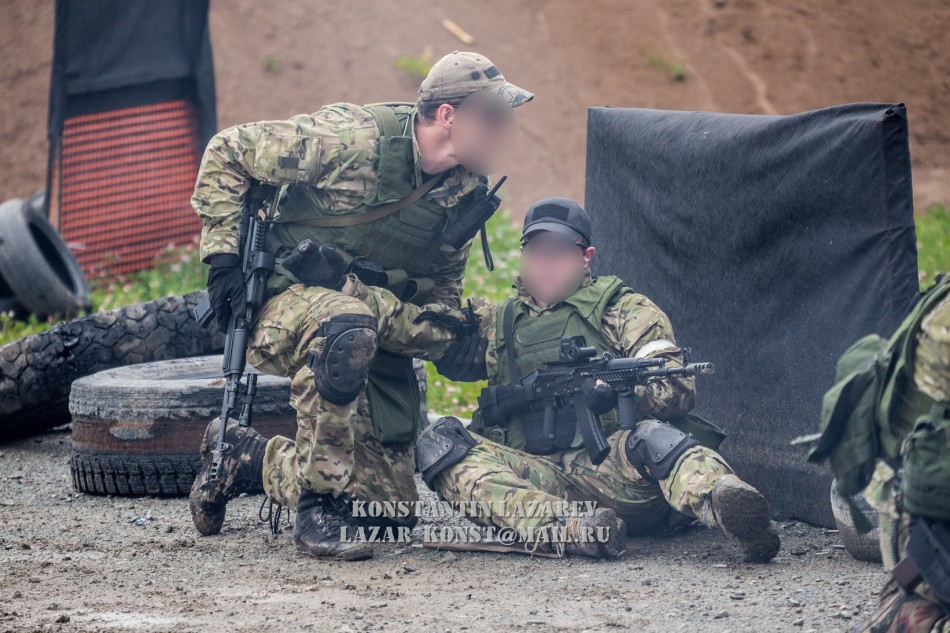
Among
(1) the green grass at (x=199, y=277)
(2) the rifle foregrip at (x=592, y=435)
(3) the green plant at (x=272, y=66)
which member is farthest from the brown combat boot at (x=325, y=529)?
(3) the green plant at (x=272, y=66)

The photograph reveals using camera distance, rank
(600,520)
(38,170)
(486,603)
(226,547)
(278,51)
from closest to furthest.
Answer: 1. (486,603)
2. (600,520)
3. (226,547)
4. (38,170)
5. (278,51)

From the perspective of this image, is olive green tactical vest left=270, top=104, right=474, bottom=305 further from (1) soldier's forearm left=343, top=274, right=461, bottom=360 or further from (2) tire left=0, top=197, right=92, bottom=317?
(2) tire left=0, top=197, right=92, bottom=317

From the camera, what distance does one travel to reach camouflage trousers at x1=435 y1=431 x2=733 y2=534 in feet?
13.0

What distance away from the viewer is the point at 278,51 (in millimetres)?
14648

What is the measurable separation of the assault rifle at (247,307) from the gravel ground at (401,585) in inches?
19.4

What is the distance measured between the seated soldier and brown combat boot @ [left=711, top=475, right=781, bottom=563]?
0.03 metres

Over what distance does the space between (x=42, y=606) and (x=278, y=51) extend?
11912 millimetres

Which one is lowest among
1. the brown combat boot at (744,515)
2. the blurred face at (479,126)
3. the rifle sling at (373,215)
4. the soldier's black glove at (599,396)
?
the brown combat boot at (744,515)

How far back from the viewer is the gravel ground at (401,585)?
3344 millimetres

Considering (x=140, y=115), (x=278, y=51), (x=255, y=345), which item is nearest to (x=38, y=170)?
(x=278, y=51)

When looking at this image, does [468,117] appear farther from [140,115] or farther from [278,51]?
[278,51]

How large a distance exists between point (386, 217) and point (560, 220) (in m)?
0.65

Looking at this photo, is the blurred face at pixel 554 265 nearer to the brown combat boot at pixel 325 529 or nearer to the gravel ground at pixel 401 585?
the gravel ground at pixel 401 585

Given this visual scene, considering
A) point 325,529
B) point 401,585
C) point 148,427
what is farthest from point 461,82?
point 148,427
